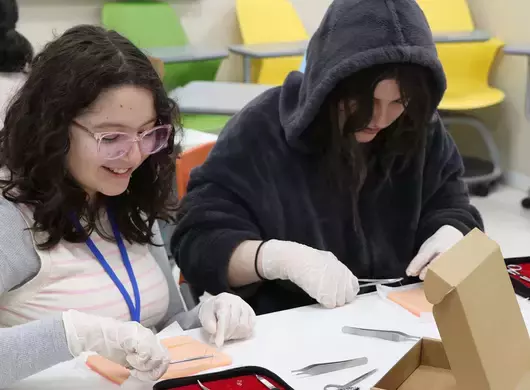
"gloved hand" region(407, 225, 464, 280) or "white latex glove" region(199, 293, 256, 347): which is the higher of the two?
"white latex glove" region(199, 293, 256, 347)

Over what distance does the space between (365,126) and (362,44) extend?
176 millimetres

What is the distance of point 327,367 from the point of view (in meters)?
1.02

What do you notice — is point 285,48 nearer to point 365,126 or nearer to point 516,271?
point 365,126

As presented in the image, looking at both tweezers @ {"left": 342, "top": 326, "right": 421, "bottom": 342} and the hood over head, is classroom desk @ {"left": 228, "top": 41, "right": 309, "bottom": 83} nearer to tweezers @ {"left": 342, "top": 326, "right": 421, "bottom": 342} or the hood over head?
the hood over head

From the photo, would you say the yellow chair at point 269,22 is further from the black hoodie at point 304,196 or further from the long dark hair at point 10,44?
the black hoodie at point 304,196

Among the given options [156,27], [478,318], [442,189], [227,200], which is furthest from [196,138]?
[156,27]

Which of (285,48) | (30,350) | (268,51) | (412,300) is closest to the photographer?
(30,350)

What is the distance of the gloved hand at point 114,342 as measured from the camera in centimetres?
93

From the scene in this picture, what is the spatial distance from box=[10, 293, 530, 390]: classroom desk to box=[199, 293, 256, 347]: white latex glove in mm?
18

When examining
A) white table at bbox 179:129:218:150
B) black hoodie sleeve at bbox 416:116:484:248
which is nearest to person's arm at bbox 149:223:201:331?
black hoodie sleeve at bbox 416:116:484:248

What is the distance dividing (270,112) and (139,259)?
1.57ft

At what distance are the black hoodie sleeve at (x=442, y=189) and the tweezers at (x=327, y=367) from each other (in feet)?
1.92

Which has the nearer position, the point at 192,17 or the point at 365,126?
the point at 365,126

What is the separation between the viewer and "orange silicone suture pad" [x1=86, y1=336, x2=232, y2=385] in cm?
100
